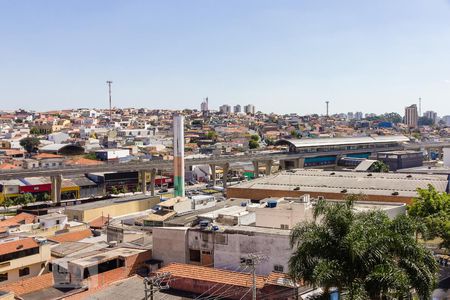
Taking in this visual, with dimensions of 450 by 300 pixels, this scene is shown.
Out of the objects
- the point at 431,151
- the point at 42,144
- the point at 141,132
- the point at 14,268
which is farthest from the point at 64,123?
the point at 14,268

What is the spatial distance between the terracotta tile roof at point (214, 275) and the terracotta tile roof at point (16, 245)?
9.54 m

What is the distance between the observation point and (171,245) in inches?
883

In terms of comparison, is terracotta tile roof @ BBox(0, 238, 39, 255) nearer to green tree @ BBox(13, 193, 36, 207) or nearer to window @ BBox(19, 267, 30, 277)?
window @ BBox(19, 267, 30, 277)

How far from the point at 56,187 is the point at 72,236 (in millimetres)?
30187

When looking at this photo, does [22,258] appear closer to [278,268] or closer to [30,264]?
[30,264]

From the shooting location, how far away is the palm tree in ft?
39.8

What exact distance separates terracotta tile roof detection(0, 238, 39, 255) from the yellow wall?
16254mm

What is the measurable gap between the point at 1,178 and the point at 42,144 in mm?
42095

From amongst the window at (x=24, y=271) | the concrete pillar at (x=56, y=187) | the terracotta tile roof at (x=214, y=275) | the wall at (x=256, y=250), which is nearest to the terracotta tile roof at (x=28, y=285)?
the window at (x=24, y=271)

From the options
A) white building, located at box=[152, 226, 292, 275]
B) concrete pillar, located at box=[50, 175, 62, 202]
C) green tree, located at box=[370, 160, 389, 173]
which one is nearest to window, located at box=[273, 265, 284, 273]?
white building, located at box=[152, 226, 292, 275]

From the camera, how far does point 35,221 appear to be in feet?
121

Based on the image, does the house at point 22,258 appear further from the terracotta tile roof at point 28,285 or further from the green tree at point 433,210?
the green tree at point 433,210

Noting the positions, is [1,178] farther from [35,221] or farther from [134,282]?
[134,282]

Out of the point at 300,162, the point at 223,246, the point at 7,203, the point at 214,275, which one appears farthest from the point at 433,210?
the point at 300,162
